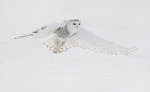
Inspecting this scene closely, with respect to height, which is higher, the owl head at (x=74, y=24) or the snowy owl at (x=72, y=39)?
the owl head at (x=74, y=24)

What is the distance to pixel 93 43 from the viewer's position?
89.1ft

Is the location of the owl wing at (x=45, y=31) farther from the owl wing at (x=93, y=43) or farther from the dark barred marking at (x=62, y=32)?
the owl wing at (x=93, y=43)

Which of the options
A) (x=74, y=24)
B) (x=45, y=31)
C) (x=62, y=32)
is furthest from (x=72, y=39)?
(x=45, y=31)

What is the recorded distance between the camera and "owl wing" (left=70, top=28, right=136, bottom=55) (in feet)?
86.2

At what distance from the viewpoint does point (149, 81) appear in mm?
108875

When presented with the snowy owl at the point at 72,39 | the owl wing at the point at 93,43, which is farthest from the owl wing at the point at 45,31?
the owl wing at the point at 93,43

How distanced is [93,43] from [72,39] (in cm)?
116

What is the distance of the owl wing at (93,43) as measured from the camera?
26.3 m

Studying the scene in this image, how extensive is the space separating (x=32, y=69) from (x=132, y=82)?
29.7 metres

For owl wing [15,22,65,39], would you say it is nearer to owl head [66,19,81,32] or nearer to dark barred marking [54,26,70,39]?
dark barred marking [54,26,70,39]

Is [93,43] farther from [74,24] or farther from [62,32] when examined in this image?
[74,24]

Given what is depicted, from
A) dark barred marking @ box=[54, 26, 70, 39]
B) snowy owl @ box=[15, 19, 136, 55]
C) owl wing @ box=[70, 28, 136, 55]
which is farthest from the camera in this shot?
owl wing @ box=[70, 28, 136, 55]

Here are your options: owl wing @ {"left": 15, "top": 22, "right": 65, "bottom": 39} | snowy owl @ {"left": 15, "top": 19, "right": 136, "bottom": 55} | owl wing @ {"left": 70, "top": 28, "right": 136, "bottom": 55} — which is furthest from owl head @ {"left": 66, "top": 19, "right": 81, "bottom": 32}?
owl wing @ {"left": 70, "top": 28, "right": 136, "bottom": 55}

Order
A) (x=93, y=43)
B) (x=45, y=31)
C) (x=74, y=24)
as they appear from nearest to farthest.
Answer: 1. (x=74, y=24)
2. (x=45, y=31)
3. (x=93, y=43)
